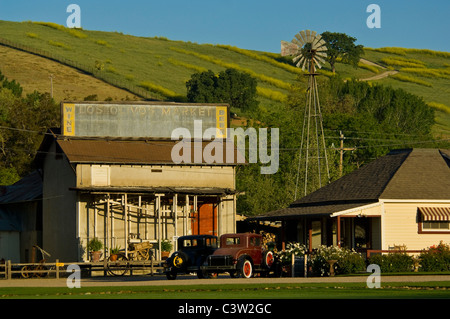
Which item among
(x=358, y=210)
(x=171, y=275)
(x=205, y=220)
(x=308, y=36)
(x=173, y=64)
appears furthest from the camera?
(x=173, y=64)

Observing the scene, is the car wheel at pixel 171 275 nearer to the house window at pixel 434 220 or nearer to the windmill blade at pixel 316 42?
the house window at pixel 434 220

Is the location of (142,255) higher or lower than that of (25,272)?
higher

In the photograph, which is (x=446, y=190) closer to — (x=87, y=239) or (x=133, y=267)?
(x=133, y=267)

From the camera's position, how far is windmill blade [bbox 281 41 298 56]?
6026 cm

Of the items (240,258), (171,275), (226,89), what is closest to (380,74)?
(226,89)

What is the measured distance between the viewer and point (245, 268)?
39.2 meters

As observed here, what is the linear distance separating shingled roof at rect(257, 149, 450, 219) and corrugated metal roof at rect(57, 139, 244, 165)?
7.56 m

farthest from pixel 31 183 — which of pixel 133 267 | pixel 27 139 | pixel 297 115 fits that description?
pixel 297 115

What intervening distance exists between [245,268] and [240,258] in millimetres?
596

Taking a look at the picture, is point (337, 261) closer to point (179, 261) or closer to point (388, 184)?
point (388, 184)

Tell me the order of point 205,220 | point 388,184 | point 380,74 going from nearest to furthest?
point 388,184 < point 205,220 < point 380,74

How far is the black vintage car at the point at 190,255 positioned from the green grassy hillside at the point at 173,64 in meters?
98.3

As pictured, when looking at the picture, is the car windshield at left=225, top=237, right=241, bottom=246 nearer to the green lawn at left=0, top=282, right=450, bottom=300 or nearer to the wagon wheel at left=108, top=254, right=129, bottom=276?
the green lawn at left=0, top=282, right=450, bottom=300

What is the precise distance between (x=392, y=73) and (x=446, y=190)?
136 meters
